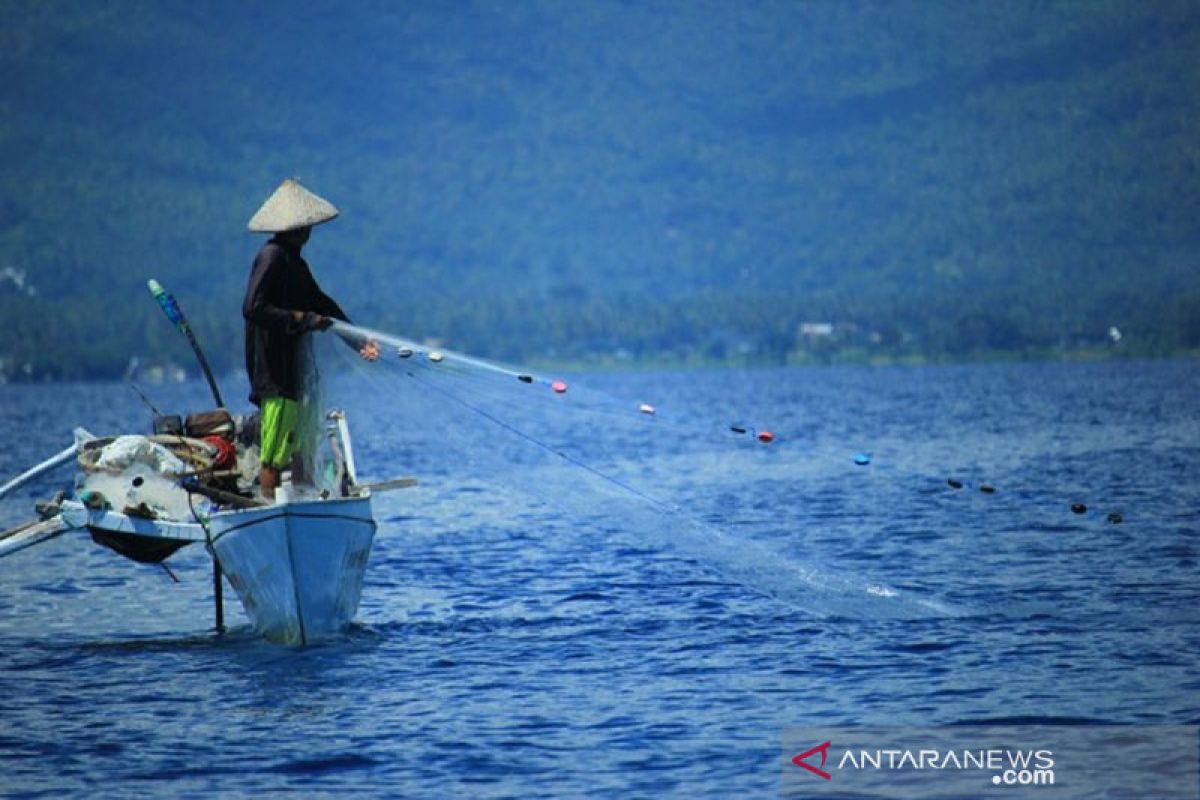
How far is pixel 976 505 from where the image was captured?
44312 millimetres

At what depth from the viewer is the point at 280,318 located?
23.0 metres

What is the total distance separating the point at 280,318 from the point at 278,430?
54.1 inches

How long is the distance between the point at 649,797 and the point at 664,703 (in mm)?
3519

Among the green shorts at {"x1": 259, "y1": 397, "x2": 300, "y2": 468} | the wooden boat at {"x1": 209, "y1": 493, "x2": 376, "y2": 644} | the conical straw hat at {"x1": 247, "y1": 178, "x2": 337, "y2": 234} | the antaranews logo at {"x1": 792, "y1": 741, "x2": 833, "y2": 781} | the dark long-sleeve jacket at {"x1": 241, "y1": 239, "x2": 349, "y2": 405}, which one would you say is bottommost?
the antaranews logo at {"x1": 792, "y1": 741, "x2": 833, "y2": 781}

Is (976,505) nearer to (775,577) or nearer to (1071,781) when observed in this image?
(775,577)

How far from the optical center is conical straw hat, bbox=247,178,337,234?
76.4 feet

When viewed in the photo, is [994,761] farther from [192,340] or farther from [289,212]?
[192,340]

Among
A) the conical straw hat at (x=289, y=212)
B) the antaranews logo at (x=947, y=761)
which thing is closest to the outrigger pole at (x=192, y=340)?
the conical straw hat at (x=289, y=212)

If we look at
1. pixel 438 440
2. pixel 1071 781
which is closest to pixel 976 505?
pixel 1071 781

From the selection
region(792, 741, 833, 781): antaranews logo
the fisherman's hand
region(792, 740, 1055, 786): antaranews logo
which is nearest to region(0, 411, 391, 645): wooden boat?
the fisherman's hand

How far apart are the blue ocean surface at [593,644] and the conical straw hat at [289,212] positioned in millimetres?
2541

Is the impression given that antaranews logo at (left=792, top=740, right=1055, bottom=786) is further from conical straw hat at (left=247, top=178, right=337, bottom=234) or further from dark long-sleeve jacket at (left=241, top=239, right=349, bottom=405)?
conical straw hat at (left=247, top=178, right=337, bottom=234)

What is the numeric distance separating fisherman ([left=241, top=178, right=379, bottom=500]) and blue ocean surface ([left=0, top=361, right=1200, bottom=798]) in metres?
1.81

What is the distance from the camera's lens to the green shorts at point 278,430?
76.7 feet
